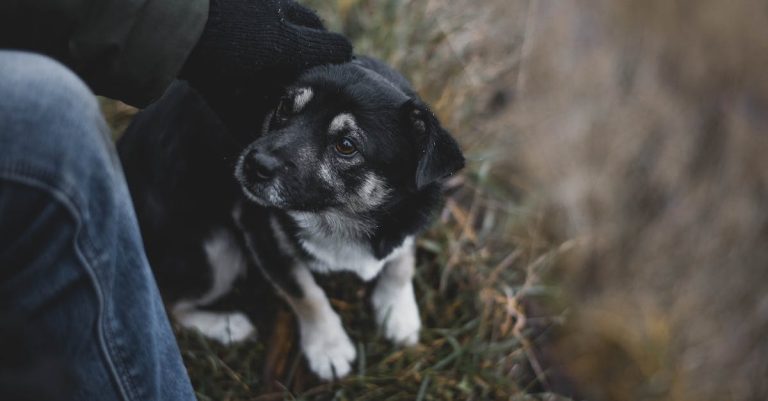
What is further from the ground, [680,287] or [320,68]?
[320,68]

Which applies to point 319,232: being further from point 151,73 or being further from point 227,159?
point 151,73

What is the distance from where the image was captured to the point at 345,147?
8.46ft

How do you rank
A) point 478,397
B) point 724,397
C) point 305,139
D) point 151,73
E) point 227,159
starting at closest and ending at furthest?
point 151,73, point 305,139, point 227,159, point 478,397, point 724,397

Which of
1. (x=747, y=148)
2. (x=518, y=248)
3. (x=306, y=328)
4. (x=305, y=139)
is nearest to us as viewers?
(x=305, y=139)

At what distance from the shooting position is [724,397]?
5.15m

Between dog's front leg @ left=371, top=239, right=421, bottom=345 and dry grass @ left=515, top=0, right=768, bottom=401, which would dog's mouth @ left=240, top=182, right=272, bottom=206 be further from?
dry grass @ left=515, top=0, right=768, bottom=401

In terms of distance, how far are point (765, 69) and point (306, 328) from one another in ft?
16.5

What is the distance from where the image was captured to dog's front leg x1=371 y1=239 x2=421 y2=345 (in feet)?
10.3

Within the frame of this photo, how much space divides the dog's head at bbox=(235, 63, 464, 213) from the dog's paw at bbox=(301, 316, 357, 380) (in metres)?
0.61

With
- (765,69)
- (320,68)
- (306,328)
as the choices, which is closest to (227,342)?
(306,328)

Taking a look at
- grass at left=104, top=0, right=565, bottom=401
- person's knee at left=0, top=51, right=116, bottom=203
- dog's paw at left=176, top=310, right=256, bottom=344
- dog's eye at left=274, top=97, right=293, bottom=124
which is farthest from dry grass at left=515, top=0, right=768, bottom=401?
person's knee at left=0, top=51, right=116, bottom=203

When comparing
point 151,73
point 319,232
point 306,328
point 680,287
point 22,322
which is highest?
point 151,73

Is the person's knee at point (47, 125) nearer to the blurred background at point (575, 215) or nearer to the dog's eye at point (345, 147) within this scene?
the dog's eye at point (345, 147)

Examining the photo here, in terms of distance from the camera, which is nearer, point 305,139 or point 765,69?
point 305,139
